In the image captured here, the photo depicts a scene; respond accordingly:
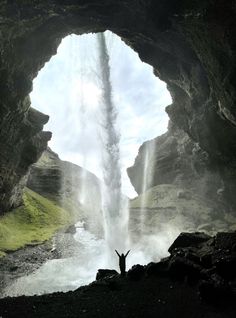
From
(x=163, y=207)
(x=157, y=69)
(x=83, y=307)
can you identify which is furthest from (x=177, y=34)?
(x=163, y=207)

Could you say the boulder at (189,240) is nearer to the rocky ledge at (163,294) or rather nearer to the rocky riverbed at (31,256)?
the rocky ledge at (163,294)

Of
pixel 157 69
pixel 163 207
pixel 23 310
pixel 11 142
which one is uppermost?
pixel 157 69

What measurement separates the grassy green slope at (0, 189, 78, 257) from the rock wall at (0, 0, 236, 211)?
36.9ft

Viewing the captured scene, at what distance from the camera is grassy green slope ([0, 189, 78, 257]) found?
66.0m

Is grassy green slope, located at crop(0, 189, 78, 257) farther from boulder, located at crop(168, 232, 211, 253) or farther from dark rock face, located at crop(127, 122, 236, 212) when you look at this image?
dark rock face, located at crop(127, 122, 236, 212)

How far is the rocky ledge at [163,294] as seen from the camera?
22.0m

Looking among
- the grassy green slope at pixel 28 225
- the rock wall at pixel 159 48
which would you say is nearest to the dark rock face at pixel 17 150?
the rock wall at pixel 159 48

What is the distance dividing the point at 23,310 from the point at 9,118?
4158cm

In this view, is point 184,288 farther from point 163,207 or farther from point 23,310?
point 163,207

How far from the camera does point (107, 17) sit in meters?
48.7

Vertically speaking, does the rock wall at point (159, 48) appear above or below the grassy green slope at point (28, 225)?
above

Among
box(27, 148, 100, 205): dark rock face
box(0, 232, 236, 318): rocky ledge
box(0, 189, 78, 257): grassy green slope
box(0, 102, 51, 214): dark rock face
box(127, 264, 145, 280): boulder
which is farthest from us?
box(27, 148, 100, 205): dark rock face

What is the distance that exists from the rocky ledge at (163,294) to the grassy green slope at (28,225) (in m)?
33.3

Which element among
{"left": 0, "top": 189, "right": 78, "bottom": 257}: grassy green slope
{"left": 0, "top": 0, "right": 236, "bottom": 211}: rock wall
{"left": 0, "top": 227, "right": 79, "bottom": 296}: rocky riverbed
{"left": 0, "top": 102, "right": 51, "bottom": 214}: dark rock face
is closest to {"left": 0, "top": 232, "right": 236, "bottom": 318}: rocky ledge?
{"left": 0, "top": 227, "right": 79, "bottom": 296}: rocky riverbed
